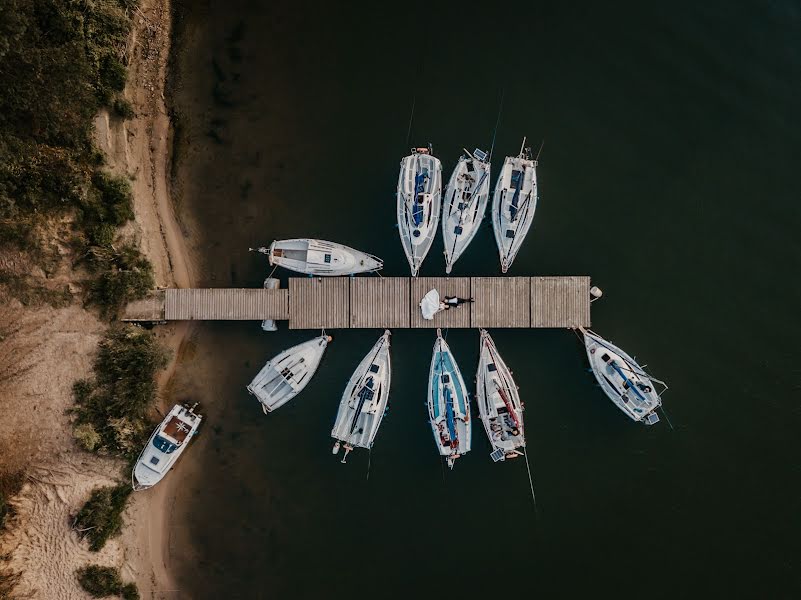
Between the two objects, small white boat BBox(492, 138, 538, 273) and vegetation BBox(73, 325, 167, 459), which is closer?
vegetation BBox(73, 325, 167, 459)

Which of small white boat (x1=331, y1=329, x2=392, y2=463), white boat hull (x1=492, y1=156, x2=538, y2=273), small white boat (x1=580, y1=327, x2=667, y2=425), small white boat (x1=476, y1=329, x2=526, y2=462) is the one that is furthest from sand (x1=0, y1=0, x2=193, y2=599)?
small white boat (x1=580, y1=327, x2=667, y2=425)

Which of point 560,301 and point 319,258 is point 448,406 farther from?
point 319,258

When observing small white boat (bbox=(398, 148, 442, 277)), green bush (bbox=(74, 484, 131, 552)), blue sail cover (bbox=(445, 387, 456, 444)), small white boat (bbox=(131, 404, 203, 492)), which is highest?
small white boat (bbox=(398, 148, 442, 277))

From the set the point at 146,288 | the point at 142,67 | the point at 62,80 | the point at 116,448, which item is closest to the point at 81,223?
the point at 146,288

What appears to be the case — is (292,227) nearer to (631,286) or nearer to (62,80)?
(62,80)

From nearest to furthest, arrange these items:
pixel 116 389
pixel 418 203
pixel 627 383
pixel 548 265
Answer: pixel 116 389 → pixel 418 203 → pixel 627 383 → pixel 548 265

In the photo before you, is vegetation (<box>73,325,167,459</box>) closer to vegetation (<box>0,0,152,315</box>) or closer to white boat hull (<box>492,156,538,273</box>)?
vegetation (<box>0,0,152,315</box>)

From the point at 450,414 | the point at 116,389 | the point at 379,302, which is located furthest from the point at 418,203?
the point at 116,389
